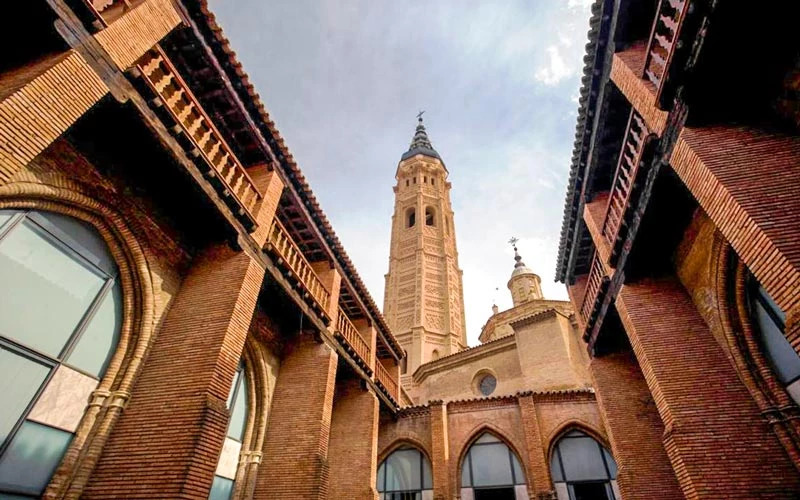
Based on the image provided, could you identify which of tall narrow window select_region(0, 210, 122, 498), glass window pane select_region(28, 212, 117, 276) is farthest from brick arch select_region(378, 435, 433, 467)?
glass window pane select_region(28, 212, 117, 276)

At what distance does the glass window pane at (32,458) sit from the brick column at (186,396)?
0.57m

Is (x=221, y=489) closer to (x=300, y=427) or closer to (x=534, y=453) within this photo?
(x=300, y=427)

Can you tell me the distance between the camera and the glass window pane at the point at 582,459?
13.4 m

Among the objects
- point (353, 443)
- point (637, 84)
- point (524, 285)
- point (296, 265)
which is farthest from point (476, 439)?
point (524, 285)

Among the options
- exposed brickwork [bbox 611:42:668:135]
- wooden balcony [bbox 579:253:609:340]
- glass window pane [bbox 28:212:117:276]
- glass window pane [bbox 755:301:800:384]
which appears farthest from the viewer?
wooden balcony [bbox 579:253:609:340]

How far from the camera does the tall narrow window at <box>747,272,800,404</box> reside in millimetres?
5902

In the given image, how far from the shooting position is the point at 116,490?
207 inches

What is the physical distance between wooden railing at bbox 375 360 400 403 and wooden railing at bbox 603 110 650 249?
9.33 m

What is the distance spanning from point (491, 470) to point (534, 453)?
182cm

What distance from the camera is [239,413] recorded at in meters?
9.14

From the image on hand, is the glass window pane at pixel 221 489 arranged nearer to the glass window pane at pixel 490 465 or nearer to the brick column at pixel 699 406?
the brick column at pixel 699 406

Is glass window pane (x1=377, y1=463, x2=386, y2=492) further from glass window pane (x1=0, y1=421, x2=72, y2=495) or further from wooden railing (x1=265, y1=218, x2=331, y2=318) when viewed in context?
glass window pane (x1=0, y1=421, x2=72, y2=495)

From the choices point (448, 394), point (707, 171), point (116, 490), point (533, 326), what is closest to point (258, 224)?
point (116, 490)

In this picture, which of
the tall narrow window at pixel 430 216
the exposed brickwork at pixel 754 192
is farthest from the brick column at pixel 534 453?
the tall narrow window at pixel 430 216
